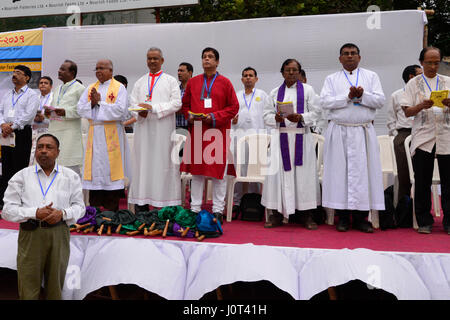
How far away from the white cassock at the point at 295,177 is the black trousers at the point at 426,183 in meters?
1.03

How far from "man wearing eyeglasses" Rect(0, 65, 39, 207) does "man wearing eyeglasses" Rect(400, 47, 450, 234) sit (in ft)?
14.0

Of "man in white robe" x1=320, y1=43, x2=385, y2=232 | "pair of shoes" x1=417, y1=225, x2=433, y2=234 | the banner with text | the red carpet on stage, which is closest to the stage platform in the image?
the red carpet on stage

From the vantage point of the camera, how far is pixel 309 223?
475 centimetres

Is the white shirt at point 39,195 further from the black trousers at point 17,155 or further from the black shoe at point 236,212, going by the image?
the black trousers at point 17,155

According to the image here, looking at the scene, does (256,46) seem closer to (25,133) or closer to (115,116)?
(115,116)

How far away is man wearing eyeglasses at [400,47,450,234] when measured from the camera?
14.5 feet

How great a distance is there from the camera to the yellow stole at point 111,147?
5266 millimetres

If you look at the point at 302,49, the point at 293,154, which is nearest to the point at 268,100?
the point at 293,154

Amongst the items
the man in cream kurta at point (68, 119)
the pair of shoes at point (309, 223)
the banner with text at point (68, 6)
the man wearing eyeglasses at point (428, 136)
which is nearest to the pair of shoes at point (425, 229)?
the man wearing eyeglasses at point (428, 136)

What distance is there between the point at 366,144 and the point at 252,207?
4.83 ft

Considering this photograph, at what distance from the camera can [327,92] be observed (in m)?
4.72

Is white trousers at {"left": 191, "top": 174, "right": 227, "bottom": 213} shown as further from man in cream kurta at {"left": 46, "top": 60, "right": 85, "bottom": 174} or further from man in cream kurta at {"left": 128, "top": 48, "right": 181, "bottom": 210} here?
man in cream kurta at {"left": 46, "top": 60, "right": 85, "bottom": 174}

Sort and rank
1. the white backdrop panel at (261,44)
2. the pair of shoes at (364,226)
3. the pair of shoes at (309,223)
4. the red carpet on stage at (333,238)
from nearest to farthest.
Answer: the red carpet on stage at (333,238), the pair of shoes at (364,226), the pair of shoes at (309,223), the white backdrop panel at (261,44)

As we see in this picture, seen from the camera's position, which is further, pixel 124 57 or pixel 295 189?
pixel 124 57
